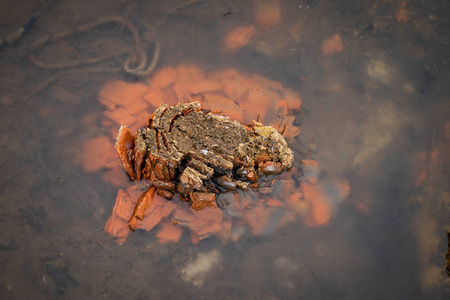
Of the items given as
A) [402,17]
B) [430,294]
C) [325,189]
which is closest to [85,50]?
[325,189]

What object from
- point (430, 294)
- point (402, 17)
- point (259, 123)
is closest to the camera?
point (430, 294)

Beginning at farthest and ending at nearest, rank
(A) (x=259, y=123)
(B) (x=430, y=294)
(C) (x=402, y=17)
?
1. (C) (x=402, y=17)
2. (A) (x=259, y=123)
3. (B) (x=430, y=294)

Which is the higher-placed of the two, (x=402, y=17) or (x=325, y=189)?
(x=402, y=17)

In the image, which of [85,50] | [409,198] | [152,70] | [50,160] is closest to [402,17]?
[409,198]

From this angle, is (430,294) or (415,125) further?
(415,125)

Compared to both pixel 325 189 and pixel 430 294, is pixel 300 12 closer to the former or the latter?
pixel 325 189

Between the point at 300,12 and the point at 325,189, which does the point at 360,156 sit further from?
the point at 300,12

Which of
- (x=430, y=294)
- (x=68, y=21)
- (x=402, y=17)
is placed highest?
(x=402, y=17)
